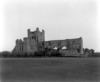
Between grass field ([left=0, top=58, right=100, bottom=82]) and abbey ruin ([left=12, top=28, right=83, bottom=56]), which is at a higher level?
abbey ruin ([left=12, top=28, right=83, bottom=56])

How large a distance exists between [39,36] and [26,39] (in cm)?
731

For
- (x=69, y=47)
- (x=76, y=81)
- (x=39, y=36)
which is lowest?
(x=76, y=81)

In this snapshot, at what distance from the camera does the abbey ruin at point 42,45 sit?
58250 millimetres

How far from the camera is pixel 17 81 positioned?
34.5ft

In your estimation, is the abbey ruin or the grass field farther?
the abbey ruin

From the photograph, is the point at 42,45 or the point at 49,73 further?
the point at 42,45

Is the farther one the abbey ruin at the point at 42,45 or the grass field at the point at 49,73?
the abbey ruin at the point at 42,45

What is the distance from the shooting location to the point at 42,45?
209 ft

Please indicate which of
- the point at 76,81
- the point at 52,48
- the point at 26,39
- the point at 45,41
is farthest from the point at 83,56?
the point at 76,81

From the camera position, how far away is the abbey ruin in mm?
58250

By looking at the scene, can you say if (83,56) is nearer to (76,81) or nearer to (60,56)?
(60,56)

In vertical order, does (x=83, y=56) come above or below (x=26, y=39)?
below

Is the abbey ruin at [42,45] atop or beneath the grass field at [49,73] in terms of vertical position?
atop

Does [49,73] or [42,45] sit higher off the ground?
[42,45]
